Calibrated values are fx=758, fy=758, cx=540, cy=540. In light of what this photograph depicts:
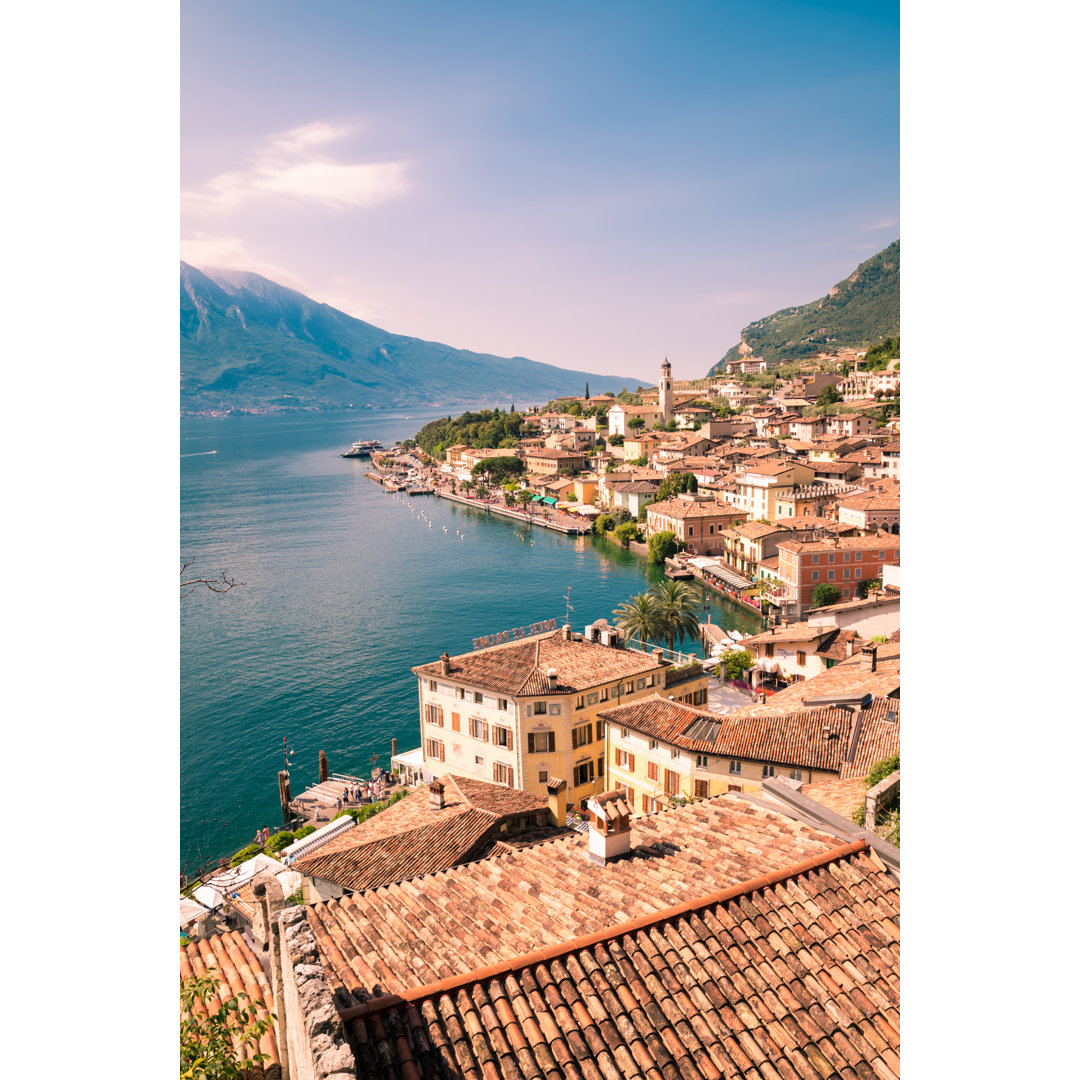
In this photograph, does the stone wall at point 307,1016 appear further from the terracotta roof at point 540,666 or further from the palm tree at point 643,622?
the palm tree at point 643,622

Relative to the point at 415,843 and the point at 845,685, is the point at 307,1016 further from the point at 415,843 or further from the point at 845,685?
the point at 845,685

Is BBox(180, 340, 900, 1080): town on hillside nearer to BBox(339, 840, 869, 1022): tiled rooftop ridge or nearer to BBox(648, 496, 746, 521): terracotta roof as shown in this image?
BBox(339, 840, 869, 1022): tiled rooftop ridge

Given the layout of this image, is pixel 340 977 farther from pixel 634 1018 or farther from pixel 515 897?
pixel 634 1018

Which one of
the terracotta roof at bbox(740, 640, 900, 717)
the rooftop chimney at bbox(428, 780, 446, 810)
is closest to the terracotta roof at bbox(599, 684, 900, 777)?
the terracotta roof at bbox(740, 640, 900, 717)

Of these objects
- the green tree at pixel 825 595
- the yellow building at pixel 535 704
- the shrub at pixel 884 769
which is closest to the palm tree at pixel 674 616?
the green tree at pixel 825 595

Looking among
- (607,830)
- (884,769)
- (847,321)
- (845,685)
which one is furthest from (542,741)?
(847,321)
